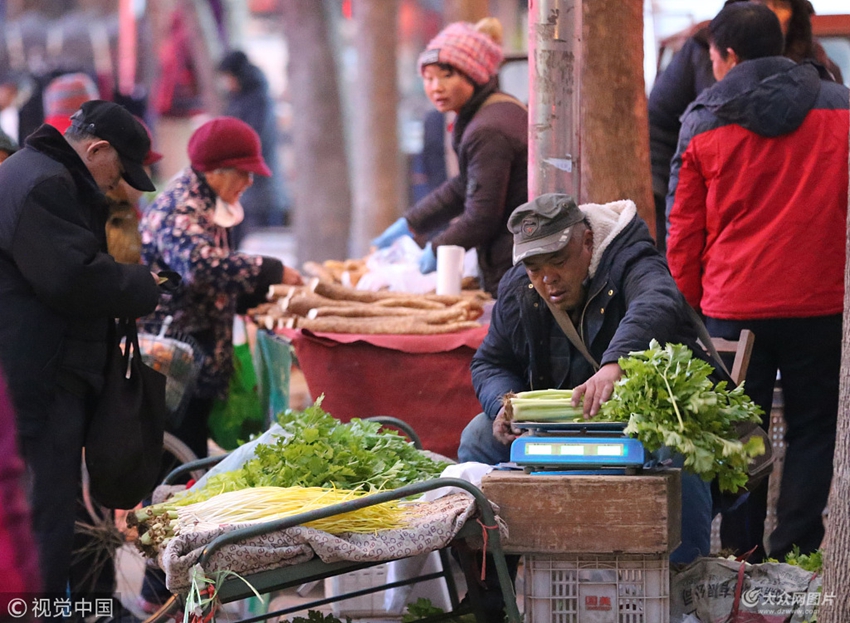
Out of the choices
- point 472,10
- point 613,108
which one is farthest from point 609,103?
point 472,10

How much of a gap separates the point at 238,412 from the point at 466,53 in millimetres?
2055

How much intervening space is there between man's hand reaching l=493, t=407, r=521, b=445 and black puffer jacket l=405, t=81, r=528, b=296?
76.9 inches

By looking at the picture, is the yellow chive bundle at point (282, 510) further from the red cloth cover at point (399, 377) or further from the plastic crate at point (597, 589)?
the red cloth cover at point (399, 377)

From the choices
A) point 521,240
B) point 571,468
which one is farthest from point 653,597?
point 521,240

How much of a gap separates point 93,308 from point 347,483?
1096 millimetres

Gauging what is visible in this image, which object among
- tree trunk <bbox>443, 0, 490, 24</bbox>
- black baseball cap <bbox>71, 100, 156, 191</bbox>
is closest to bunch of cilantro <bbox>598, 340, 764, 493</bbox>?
black baseball cap <bbox>71, 100, 156, 191</bbox>

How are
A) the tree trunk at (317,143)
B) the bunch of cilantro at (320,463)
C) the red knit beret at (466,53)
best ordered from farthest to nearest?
1. the tree trunk at (317,143)
2. the red knit beret at (466,53)
3. the bunch of cilantro at (320,463)

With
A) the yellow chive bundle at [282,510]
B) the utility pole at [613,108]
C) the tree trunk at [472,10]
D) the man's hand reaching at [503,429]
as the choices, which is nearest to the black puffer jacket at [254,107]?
the tree trunk at [472,10]

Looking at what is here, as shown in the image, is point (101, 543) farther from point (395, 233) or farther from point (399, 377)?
point (395, 233)

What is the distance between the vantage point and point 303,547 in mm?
3309

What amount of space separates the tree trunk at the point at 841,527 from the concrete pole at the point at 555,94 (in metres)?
1.27

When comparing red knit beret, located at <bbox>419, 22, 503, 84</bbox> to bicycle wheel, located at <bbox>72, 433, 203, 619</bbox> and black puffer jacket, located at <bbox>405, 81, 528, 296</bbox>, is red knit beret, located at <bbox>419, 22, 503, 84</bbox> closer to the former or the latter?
black puffer jacket, located at <bbox>405, 81, 528, 296</bbox>

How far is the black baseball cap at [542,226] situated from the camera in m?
4.00

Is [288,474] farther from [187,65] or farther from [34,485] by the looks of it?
[187,65]
